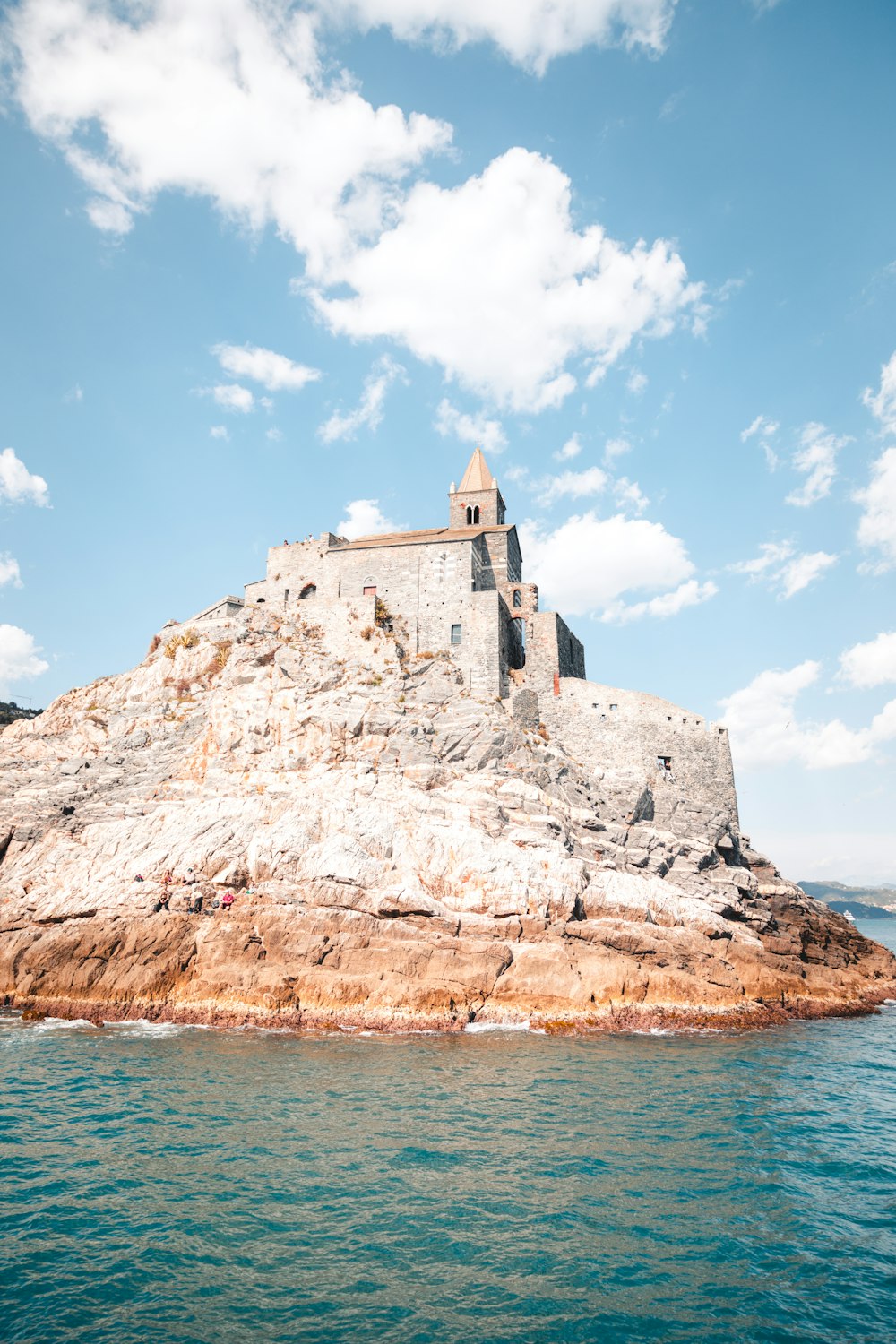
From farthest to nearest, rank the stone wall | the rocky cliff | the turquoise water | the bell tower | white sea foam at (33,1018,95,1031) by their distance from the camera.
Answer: the bell tower < the stone wall < the rocky cliff < white sea foam at (33,1018,95,1031) < the turquoise water

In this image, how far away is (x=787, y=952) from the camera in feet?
118

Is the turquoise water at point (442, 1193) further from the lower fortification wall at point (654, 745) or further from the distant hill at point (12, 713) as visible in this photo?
the distant hill at point (12, 713)

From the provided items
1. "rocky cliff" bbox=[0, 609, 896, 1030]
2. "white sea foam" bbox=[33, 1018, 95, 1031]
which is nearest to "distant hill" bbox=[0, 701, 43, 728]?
"rocky cliff" bbox=[0, 609, 896, 1030]

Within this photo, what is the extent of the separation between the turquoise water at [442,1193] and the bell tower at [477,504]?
135 ft

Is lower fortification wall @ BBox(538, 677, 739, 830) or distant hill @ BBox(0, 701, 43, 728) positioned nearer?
lower fortification wall @ BBox(538, 677, 739, 830)

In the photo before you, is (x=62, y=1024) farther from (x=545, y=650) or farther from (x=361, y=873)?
(x=545, y=650)

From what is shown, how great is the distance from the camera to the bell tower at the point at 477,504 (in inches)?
2298

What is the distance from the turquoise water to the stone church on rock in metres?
21.1

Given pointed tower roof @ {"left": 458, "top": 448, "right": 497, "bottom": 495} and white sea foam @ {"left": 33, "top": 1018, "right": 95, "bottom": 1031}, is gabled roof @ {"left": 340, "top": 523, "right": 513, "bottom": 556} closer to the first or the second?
pointed tower roof @ {"left": 458, "top": 448, "right": 497, "bottom": 495}

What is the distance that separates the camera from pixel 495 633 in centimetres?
4600

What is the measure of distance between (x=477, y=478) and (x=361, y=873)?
37.2m

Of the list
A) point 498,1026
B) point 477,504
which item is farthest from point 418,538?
point 498,1026

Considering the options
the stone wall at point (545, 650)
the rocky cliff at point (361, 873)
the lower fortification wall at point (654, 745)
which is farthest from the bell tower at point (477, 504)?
the lower fortification wall at point (654, 745)

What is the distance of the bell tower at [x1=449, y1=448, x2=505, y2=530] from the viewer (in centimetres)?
5838
